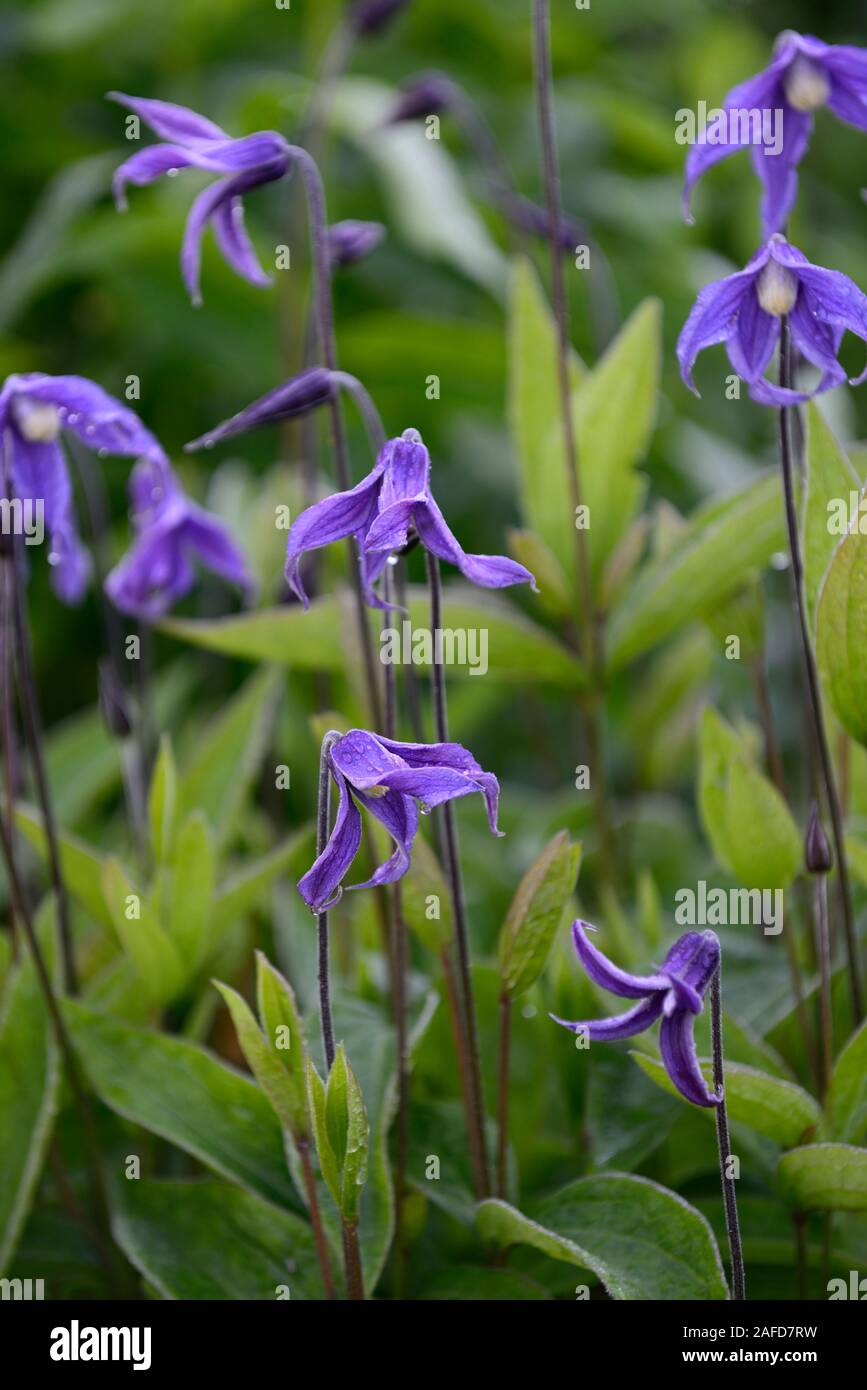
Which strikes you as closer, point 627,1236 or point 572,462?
point 627,1236

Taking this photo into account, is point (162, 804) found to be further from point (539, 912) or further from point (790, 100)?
point (790, 100)

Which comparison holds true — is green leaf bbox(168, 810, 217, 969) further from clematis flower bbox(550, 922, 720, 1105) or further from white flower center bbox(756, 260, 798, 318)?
white flower center bbox(756, 260, 798, 318)

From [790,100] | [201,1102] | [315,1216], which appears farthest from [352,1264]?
[790,100]

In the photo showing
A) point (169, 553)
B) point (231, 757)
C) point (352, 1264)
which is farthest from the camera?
point (231, 757)

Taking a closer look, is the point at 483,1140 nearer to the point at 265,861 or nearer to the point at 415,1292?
the point at 415,1292

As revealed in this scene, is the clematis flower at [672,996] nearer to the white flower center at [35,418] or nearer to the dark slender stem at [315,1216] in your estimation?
the dark slender stem at [315,1216]

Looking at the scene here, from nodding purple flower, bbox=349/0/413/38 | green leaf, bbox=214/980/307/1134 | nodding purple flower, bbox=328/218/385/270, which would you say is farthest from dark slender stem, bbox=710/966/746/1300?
nodding purple flower, bbox=349/0/413/38

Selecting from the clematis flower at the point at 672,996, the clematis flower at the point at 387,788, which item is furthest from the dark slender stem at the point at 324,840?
the clematis flower at the point at 672,996
